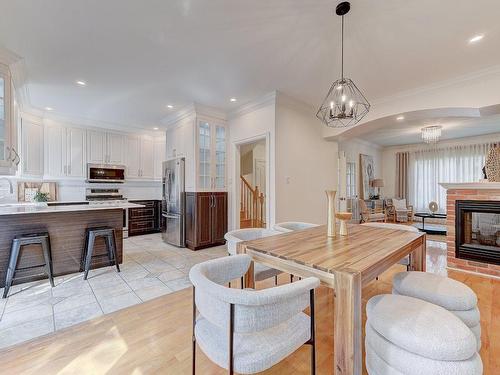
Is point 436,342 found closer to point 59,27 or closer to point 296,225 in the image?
point 296,225

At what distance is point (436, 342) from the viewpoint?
1.03 meters

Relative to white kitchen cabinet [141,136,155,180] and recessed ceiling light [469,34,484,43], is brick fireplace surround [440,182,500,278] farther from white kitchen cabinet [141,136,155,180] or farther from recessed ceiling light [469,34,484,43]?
white kitchen cabinet [141,136,155,180]

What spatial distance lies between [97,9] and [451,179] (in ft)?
29.8

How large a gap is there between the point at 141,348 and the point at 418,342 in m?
1.73

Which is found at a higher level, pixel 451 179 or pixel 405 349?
pixel 451 179

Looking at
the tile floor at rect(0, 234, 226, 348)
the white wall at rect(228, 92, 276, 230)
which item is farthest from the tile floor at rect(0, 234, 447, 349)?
the white wall at rect(228, 92, 276, 230)

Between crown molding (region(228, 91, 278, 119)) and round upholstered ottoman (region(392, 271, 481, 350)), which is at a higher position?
crown molding (region(228, 91, 278, 119))

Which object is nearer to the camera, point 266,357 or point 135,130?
point 266,357

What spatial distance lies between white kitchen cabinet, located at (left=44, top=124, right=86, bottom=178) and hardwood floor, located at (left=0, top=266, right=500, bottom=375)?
13.3 feet

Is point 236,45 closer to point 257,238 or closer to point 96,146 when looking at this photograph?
point 257,238

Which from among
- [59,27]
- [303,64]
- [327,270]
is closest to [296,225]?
[327,270]

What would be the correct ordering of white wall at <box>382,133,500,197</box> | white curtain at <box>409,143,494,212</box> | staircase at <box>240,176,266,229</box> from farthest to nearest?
white wall at <box>382,133,500,197</box> < white curtain at <box>409,143,494,212</box> < staircase at <box>240,176,266,229</box>

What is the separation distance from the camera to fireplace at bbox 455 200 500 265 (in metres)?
3.00

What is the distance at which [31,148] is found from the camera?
14.5ft
